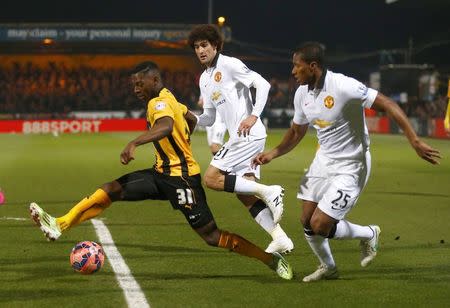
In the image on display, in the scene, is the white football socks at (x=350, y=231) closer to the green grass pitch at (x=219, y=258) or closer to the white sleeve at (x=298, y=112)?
the green grass pitch at (x=219, y=258)

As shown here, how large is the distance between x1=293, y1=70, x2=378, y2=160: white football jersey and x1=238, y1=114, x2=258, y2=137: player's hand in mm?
1157

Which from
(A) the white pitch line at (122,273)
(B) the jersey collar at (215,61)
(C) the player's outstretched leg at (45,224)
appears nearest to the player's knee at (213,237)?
(A) the white pitch line at (122,273)

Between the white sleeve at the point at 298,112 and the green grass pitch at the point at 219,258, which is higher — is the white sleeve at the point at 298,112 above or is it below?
above

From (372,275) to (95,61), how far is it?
49456 mm

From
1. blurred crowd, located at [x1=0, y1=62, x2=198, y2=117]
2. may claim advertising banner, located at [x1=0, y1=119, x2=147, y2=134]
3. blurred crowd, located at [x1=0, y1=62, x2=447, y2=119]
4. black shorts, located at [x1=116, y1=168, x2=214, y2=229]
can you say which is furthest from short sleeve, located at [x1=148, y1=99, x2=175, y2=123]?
blurred crowd, located at [x1=0, y1=62, x2=198, y2=117]

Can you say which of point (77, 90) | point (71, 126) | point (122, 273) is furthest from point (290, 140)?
point (77, 90)

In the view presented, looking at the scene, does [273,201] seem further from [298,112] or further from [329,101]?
[329,101]

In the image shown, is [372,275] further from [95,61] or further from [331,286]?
[95,61]

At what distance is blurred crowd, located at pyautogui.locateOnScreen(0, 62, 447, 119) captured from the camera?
4916cm

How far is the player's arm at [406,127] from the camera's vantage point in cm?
685

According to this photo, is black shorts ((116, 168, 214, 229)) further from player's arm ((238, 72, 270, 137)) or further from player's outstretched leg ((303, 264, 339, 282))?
player's arm ((238, 72, 270, 137))

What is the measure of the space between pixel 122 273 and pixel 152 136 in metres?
1.35

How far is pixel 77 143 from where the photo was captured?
1280 inches

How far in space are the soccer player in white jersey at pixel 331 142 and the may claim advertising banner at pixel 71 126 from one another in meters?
36.6
